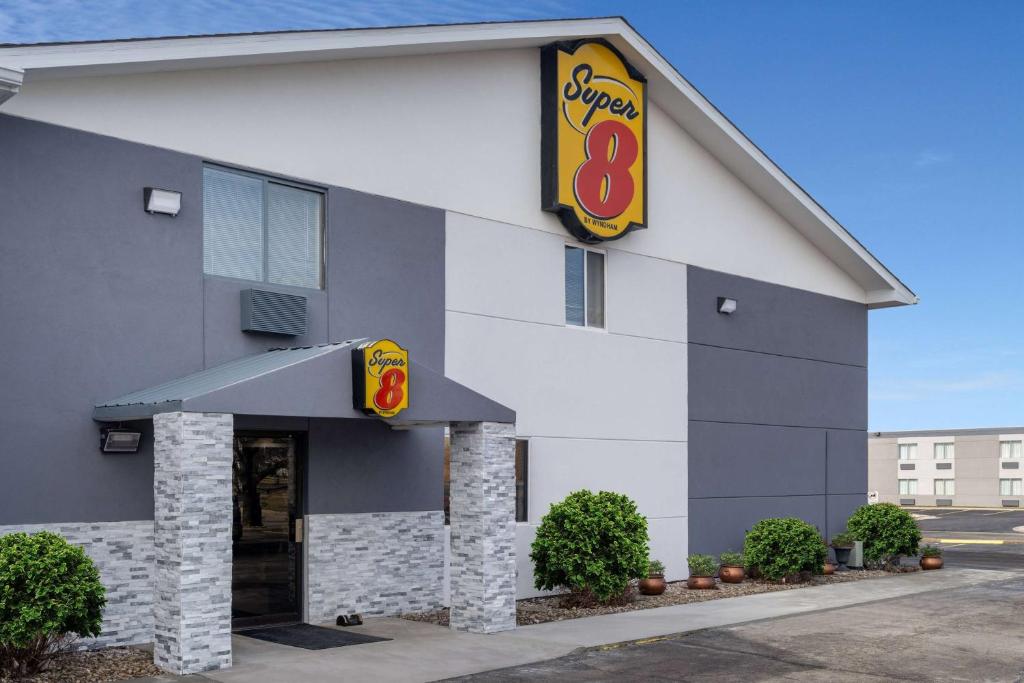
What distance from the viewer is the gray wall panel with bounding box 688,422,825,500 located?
68.9 ft

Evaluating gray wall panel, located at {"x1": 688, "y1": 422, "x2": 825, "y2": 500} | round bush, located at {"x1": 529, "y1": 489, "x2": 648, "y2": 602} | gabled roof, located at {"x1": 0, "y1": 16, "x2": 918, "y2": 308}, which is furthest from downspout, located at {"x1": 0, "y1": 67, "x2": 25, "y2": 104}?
gray wall panel, located at {"x1": 688, "y1": 422, "x2": 825, "y2": 500}

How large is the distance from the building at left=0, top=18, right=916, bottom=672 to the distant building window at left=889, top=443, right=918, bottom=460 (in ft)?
159

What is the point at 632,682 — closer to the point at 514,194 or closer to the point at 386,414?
the point at 386,414

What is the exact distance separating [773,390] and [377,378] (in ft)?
41.5

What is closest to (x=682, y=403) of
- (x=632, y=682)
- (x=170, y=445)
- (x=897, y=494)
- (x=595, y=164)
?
(x=595, y=164)

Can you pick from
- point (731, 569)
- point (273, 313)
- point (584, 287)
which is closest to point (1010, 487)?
point (731, 569)

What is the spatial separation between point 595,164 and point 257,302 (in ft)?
24.4

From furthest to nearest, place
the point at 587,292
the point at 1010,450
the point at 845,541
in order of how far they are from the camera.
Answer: the point at 1010,450
the point at 845,541
the point at 587,292

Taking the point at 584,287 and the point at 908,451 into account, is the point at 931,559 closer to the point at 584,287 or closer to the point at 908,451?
the point at 584,287

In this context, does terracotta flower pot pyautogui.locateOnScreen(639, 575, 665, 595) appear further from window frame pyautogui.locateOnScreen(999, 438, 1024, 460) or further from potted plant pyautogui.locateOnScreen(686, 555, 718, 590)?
window frame pyautogui.locateOnScreen(999, 438, 1024, 460)

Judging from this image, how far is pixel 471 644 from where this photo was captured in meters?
13.1

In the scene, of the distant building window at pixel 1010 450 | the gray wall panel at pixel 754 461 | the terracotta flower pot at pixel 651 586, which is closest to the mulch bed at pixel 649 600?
the terracotta flower pot at pixel 651 586

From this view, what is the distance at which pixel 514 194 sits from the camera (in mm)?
17672

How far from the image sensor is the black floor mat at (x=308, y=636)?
42.6 ft
